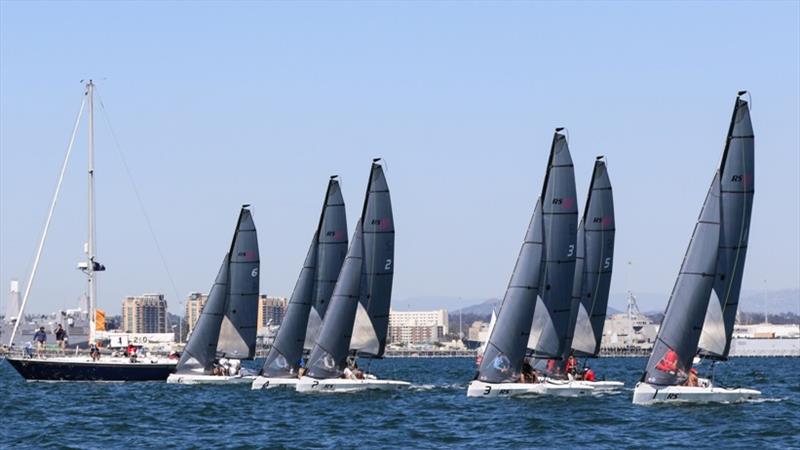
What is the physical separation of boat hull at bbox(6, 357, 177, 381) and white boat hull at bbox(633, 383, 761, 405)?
31055 millimetres

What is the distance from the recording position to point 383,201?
64.6m

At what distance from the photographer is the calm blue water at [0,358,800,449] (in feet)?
142

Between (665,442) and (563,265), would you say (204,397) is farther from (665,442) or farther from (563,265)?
(665,442)

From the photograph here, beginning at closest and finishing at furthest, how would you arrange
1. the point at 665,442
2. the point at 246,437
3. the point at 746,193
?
the point at 665,442, the point at 246,437, the point at 746,193

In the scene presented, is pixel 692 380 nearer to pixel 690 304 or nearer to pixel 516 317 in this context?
pixel 690 304

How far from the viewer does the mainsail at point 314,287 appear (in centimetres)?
6850

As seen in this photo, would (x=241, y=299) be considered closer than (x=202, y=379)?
→ No

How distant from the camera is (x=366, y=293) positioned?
64688mm

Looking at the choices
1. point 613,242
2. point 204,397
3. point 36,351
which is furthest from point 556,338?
point 36,351

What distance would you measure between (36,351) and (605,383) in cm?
3045

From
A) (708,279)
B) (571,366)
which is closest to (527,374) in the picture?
(571,366)

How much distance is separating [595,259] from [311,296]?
13065 millimetres

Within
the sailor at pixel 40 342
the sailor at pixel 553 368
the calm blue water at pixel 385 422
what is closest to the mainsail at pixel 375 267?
the calm blue water at pixel 385 422

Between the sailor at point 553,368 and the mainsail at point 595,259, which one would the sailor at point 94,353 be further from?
the sailor at point 553,368
